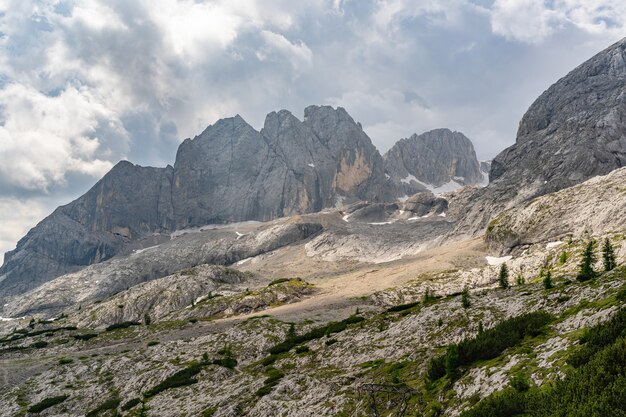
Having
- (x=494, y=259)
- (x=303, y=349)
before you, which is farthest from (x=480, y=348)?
(x=494, y=259)

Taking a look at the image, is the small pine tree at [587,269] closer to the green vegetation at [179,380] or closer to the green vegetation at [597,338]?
the green vegetation at [597,338]

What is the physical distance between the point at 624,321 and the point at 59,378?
67.7 meters

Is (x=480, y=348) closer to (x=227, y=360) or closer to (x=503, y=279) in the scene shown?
(x=227, y=360)

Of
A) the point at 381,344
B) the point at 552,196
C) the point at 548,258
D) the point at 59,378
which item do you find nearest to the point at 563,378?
the point at 381,344

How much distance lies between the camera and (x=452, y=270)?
133 m

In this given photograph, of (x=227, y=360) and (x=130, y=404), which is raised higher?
(x=227, y=360)

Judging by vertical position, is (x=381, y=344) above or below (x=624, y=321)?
below

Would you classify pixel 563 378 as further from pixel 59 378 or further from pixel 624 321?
pixel 59 378

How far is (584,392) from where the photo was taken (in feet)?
48.5

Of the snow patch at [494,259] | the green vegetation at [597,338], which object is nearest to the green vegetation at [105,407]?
the green vegetation at [597,338]

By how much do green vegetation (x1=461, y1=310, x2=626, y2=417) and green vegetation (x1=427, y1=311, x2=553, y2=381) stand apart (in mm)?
5112

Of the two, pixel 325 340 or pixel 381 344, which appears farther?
pixel 325 340

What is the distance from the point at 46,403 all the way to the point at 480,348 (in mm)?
A: 52027

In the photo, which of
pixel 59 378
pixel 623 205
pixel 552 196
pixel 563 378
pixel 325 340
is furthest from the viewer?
pixel 552 196
